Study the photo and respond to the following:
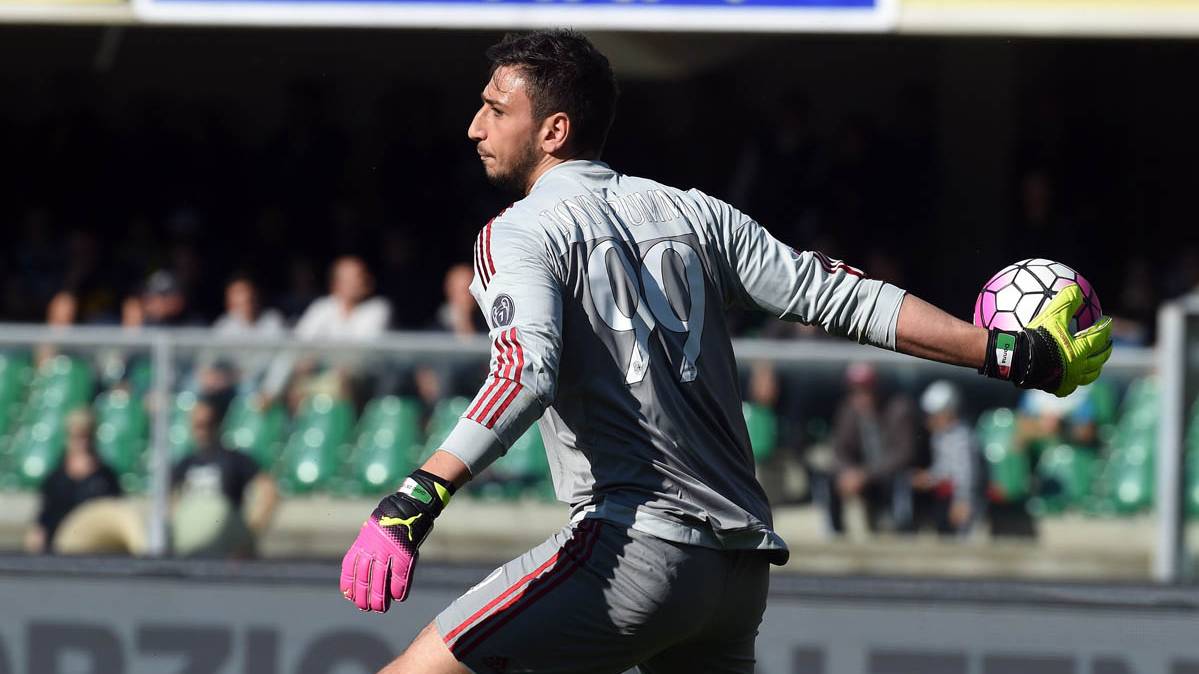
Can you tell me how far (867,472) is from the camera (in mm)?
6484

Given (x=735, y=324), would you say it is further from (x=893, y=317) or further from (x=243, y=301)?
(x=893, y=317)

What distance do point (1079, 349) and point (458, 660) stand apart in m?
1.39

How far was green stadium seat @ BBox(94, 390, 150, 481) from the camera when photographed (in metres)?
6.82

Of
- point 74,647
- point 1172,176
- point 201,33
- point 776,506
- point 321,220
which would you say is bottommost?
point 74,647

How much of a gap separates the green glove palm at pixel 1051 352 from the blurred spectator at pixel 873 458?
3.21 metres

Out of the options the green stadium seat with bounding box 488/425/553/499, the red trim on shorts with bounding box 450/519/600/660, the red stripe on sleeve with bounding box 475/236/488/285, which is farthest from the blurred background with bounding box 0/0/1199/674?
the red stripe on sleeve with bounding box 475/236/488/285

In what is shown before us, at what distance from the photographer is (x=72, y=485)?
688 centimetres

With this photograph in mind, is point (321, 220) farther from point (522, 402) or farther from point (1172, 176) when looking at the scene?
point (522, 402)

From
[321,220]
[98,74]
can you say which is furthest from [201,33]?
[321,220]

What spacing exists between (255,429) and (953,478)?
9.59 feet

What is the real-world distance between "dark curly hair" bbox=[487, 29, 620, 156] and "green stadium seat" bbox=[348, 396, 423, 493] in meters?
3.59

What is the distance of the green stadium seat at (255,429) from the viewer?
675cm

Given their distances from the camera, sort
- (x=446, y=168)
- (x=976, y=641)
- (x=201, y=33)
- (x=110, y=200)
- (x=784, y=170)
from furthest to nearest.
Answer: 1. (x=201, y=33)
2. (x=110, y=200)
3. (x=446, y=168)
4. (x=784, y=170)
5. (x=976, y=641)

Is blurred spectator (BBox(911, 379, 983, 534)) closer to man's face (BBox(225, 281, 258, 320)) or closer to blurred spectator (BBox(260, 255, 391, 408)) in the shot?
blurred spectator (BBox(260, 255, 391, 408))
